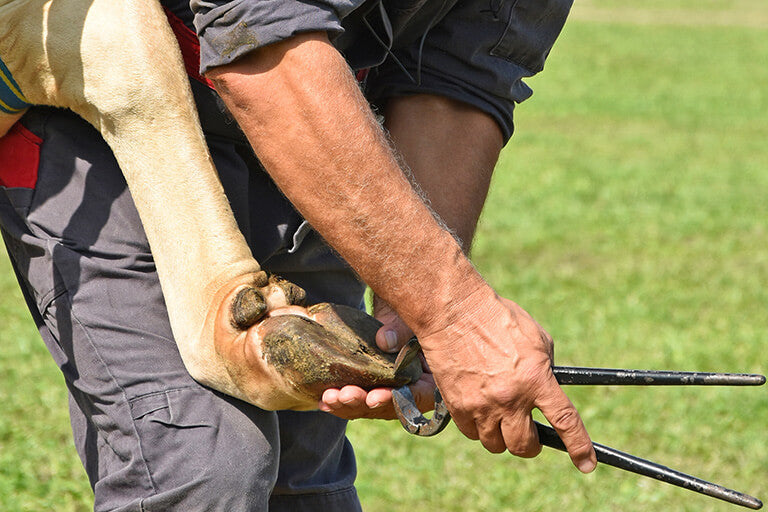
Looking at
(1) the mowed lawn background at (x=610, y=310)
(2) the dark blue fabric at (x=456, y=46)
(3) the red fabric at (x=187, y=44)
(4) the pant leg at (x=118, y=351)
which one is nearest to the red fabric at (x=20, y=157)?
(4) the pant leg at (x=118, y=351)

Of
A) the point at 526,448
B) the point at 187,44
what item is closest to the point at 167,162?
the point at 187,44

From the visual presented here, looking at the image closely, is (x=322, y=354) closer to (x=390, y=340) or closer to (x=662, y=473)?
(x=390, y=340)

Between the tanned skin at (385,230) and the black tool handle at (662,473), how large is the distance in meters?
0.08

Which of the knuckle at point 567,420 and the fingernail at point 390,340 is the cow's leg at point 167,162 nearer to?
the fingernail at point 390,340

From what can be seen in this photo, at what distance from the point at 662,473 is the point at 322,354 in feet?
2.14

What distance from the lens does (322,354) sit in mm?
1979

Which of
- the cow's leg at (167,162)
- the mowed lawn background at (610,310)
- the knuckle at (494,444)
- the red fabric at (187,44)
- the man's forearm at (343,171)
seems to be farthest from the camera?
the mowed lawn background at (610,310)

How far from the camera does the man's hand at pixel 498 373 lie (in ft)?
6.05

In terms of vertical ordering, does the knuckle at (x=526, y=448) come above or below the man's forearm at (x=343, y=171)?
below

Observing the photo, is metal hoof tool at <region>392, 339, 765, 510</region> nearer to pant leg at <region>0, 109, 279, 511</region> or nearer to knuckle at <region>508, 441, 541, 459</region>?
knuckle at <region>508, 441, 541, 459</region>

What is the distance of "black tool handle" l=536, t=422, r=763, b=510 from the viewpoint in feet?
6.13

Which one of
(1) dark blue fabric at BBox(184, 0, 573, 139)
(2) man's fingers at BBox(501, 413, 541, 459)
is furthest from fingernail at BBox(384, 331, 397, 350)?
(1) dark blue fabric at BBox(184, 0, 573, 139)

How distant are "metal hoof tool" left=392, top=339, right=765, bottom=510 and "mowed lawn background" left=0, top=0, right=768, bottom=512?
7.35 feet

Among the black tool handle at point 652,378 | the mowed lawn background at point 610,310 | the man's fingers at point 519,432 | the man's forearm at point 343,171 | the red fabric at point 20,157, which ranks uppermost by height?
the man's forearm at point 343,171
